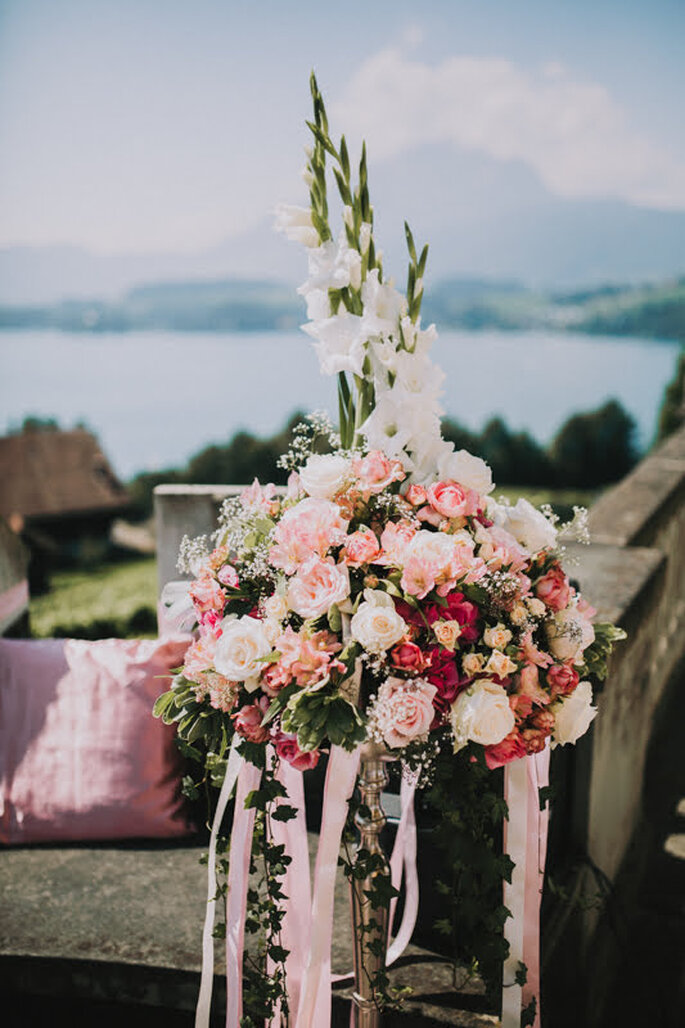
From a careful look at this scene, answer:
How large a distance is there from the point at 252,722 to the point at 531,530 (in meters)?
0.41

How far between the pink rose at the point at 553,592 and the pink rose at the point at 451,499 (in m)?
0.12

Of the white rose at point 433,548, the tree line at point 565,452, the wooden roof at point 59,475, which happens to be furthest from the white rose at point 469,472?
the wooden roof at point 59,475

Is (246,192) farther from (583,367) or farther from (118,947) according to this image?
(118,947)

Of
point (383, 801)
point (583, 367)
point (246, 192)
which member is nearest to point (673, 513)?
point (383, 801)

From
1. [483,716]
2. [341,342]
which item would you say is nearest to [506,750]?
[483,716]

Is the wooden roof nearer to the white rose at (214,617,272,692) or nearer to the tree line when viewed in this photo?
the tree line

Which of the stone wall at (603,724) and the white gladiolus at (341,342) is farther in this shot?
the stone wall at (603,724)

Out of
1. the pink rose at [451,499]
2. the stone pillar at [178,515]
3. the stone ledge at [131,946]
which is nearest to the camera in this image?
the pink rose at [451,499]

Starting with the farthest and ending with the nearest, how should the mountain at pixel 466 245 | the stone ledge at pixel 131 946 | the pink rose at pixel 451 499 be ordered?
the mountain at pixel 466 245, the stone ledge at pixel 131 946, the pink rose at pixel 451 499

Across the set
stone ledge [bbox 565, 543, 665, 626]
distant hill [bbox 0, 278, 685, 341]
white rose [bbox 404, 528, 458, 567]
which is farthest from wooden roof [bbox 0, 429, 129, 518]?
white rose [bbox 404, 528, 458, 567]

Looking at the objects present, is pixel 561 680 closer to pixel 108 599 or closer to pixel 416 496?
pixel 416 496

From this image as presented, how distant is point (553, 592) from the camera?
46.0 inches

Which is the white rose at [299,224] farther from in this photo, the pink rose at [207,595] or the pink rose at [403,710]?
the pink rose at [403,710]

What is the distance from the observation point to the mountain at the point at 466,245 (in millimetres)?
17828
